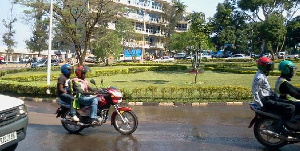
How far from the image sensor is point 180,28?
77.9 m

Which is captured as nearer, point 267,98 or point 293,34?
point 267,98

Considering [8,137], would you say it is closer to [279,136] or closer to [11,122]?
[11,122]

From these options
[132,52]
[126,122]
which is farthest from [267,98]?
[132,52]

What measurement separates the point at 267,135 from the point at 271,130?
13 cm

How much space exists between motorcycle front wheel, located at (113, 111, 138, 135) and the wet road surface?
0.53 feet

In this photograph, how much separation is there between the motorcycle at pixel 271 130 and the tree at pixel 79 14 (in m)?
26.9

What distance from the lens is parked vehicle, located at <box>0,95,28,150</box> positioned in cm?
506

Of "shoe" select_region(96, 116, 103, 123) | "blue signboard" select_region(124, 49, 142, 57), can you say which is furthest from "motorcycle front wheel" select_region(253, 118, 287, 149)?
"blue signboard" select_region(124, 49, 142, 57)

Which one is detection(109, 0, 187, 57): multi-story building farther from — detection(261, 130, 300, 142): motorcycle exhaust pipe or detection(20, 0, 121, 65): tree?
detection(261, 130, 300, 142): motorcycle exhaust pipe

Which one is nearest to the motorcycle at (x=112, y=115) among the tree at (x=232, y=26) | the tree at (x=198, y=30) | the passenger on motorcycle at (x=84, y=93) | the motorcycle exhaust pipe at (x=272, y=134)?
the passenger on motorcycle at (x=84, y=93)

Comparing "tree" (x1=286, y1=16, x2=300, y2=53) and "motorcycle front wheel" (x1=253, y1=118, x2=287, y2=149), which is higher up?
"tree" (x1=286, y1=16, x2=300, y2=53)

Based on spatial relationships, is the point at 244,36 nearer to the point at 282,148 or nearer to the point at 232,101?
the point at 232,101

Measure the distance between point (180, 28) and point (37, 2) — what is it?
52.0 metres

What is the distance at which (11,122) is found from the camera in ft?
17.3
